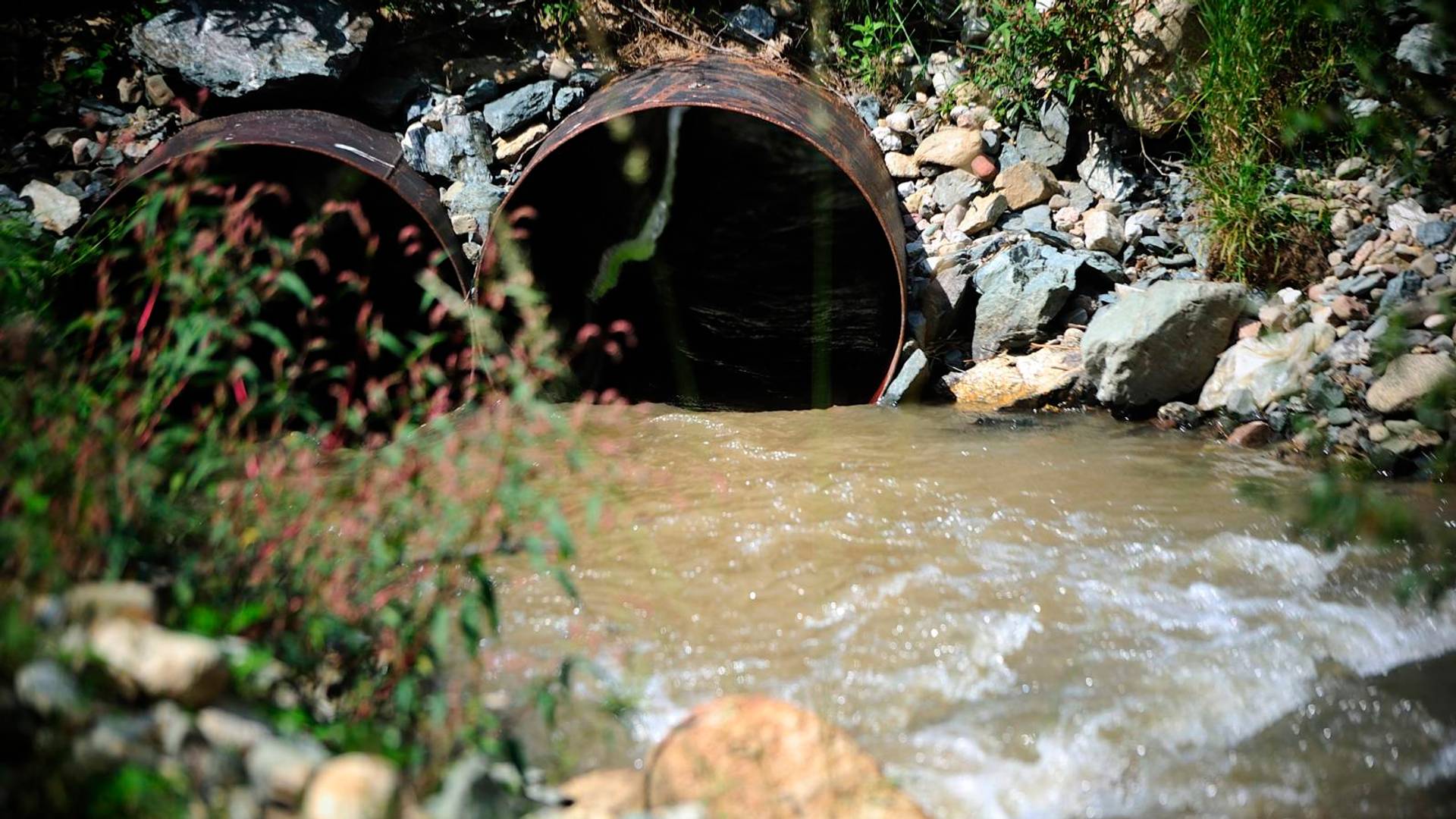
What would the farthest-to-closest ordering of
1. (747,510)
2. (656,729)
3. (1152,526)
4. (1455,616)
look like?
1. (747,510)
2. (1152,526)
3. (1455,616)
4. (656,729)

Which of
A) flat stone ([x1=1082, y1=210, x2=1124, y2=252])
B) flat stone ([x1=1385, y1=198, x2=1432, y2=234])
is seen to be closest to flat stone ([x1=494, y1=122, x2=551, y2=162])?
flat stone ([x1=1082, y1=210, x2=1124, y2=252])

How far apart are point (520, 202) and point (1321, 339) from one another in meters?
3.17

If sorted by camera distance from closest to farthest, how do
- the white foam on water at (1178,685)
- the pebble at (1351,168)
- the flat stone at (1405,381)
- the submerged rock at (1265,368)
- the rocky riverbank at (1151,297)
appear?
1. the white foam on water at (1178,685)
2. the flat stone at (1405,381)
3. the rocky riverbank at (1151,297)
4. the submerged rock at (1265,368)
5. the pebble at (1351,168)

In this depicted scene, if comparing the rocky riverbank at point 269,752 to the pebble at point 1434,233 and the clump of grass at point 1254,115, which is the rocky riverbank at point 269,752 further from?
the pebble at point 1434,233

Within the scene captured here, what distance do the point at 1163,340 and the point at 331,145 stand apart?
3403mm

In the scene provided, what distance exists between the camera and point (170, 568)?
6.38ft

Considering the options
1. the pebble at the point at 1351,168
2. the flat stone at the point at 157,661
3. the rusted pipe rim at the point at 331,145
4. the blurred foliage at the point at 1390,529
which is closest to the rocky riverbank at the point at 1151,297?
the pebble at the point at 1351,168

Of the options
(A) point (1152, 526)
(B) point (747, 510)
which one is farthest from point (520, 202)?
(A) point (1152, 526)

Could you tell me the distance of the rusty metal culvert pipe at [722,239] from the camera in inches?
158

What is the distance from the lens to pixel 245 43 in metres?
4.99

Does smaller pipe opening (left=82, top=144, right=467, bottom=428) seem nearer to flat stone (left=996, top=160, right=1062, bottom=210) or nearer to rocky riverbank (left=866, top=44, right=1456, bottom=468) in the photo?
rocky riverbank (left=866, top=44, right=1456, bottom=468)

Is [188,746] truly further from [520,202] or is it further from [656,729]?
[520,202]

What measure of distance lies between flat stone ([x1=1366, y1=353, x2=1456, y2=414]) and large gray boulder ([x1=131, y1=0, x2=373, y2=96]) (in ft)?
15.7

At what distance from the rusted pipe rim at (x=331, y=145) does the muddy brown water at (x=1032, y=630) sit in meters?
1.53
